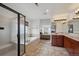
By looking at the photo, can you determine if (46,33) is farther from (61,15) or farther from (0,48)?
(0,48)

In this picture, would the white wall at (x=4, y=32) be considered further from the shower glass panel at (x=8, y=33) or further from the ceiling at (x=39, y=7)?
the ceiling at (x=39, y=7)

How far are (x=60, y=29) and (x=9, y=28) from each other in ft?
13.6

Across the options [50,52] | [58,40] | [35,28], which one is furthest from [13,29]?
[35,28]

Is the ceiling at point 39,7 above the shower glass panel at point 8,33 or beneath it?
above

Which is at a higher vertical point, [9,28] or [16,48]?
[9,28]

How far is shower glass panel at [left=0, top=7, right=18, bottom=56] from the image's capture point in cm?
349

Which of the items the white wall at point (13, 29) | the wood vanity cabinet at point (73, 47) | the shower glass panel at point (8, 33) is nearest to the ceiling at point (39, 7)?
the shower glass panel at point (8, 33)

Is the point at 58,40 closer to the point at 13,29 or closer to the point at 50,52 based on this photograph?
the point at 50,52

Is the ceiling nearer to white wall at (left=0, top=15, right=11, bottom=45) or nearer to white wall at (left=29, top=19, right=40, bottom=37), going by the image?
white wall at (left=0, top=15, right=11, bottom=45)

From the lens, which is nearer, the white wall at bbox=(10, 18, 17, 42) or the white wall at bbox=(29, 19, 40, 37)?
the white wall at bbox=(10, 18, 17, 42)

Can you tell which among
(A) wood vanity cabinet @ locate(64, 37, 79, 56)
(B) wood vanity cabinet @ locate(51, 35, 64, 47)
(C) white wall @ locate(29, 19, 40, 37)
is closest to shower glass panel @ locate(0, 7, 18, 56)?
(A) wood vanity cabinet @ locate(64, 37, 79, 56)

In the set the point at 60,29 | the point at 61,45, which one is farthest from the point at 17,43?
the point at 60,29

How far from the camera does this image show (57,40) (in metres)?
6.19

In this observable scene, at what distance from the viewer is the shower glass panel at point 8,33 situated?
3486 mm
